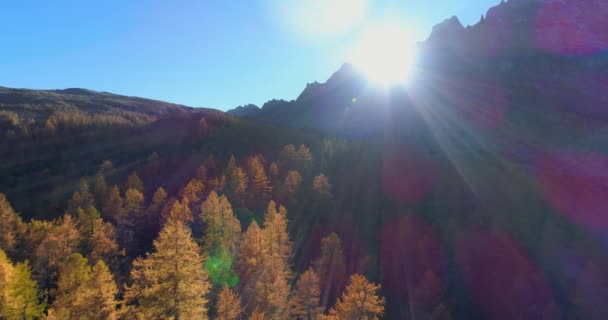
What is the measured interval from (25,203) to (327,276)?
70920 mm

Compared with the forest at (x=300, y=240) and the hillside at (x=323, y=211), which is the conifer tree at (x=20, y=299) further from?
the hillside at (x=323, y=211)

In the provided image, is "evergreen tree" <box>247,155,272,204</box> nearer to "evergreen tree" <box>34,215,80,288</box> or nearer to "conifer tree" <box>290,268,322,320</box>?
"evergreen tree" <box>34,215,80,288</box>

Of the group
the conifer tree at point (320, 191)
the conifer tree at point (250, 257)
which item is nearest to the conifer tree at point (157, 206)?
the conifer tree at point (250, 257)

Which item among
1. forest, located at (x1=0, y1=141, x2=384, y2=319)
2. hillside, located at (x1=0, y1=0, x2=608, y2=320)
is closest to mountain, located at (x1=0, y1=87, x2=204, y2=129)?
hillside, located at (x1=0, y1=0, x2=608, y2=320)

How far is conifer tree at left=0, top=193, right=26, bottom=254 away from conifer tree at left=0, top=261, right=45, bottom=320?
47.0ft

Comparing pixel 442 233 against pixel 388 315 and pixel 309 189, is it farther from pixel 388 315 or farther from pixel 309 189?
pixel 309 189

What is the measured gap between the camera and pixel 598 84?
162m

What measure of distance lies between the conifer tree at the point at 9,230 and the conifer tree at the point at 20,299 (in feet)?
47.0

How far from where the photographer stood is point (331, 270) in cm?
4381

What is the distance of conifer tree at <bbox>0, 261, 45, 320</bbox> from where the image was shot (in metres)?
22.5

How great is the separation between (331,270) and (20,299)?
31212 millimetres

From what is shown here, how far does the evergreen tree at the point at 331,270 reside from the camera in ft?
138

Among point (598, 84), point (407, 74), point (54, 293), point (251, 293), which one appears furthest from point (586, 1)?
point (54, 293)

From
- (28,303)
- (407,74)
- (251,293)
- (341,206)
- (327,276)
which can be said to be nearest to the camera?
(28,303)
